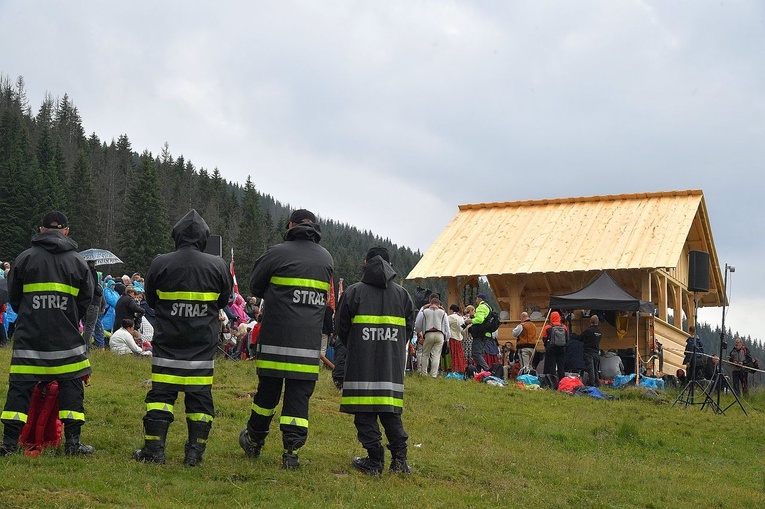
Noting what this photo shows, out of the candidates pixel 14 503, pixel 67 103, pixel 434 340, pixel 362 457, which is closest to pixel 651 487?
pixel 362 457

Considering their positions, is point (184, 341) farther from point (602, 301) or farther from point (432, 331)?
Result: point (602, 301)

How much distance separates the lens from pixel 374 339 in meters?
9.09

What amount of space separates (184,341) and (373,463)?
2143mm

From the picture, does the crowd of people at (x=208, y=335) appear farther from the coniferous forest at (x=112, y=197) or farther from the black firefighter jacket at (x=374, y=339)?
the coniferous forest at (x=112, y=197)

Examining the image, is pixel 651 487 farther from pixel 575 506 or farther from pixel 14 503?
pixel 14 503

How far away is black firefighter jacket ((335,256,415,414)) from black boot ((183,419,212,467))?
1.34 metres

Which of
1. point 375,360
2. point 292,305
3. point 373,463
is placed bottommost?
point 373,463

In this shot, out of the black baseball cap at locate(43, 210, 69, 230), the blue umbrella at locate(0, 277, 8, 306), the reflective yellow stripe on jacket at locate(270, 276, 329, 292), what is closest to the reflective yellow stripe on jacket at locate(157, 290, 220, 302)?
A: the reflective yellow stripe on jacket at locate(270, 276, 329, 292)

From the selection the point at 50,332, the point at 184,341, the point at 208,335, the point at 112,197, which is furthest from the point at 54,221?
the point at 112,197

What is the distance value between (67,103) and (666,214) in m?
111

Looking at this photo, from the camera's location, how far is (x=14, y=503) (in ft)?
22.5

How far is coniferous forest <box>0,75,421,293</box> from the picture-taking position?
65750mm

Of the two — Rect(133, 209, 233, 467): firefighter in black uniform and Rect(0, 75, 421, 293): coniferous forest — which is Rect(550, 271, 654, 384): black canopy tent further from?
Rect(0, 75, 421, 293): coniferous forest

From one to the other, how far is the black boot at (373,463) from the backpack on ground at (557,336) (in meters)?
12.1
